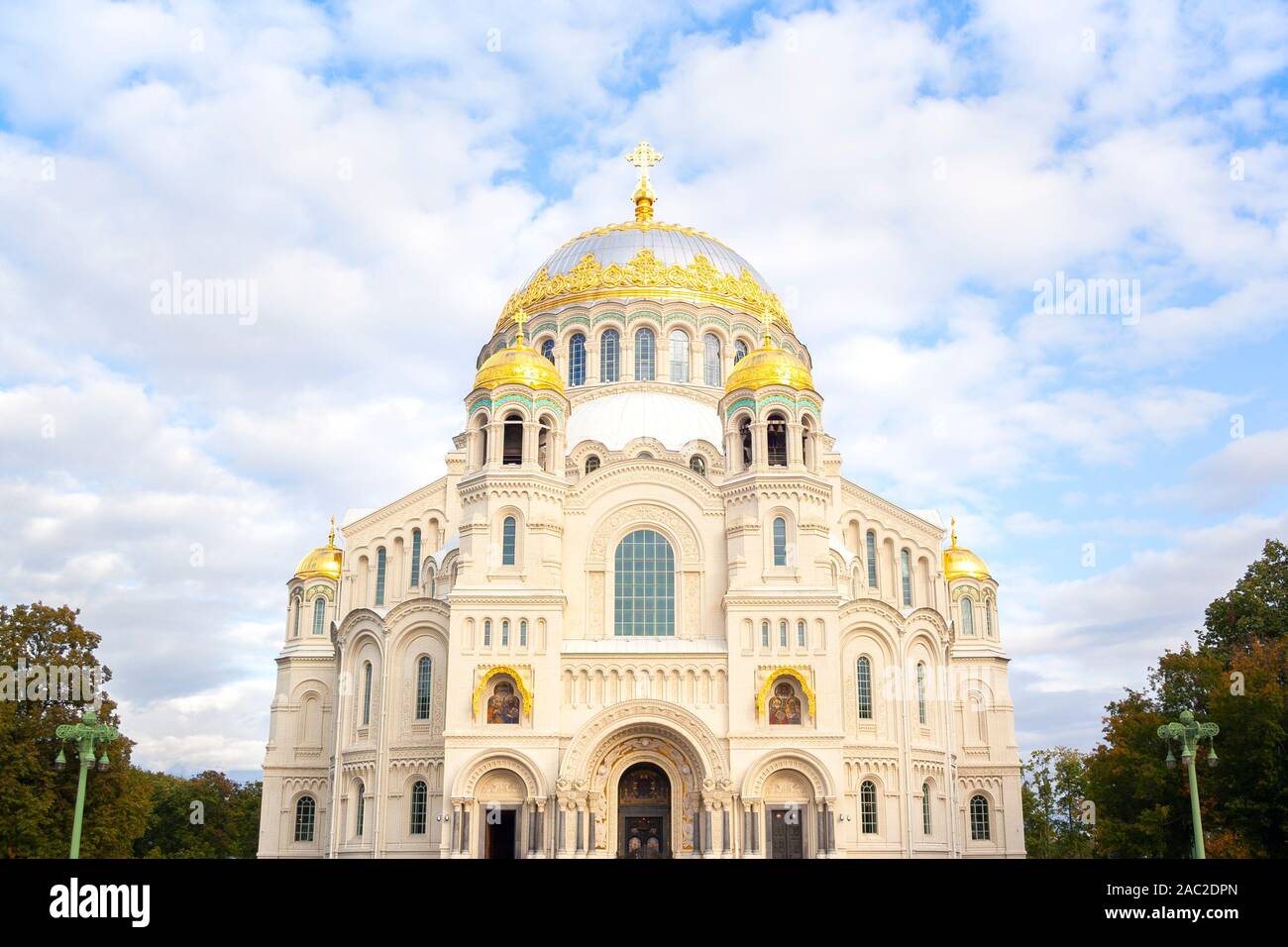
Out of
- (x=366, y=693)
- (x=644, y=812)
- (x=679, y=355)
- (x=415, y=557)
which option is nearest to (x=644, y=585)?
(x=644, y=812)

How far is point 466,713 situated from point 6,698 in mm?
11847

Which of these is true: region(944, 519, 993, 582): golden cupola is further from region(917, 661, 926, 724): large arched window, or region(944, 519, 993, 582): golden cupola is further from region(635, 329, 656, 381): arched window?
region(635, 329, 656, 381): arched window

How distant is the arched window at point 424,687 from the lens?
37250 millimetres

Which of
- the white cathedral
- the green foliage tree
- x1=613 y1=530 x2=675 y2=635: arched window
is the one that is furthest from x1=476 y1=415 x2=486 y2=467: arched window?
the green foliage tree

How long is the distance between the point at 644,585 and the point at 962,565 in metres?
15.1

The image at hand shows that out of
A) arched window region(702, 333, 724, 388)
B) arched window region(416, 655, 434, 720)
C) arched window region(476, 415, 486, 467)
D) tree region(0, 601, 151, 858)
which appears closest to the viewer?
tree region(0, 601, 151, 858)

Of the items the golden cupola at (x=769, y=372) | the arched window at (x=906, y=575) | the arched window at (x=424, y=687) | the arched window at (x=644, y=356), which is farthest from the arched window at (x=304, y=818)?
the arched window at (x=906, y=575)

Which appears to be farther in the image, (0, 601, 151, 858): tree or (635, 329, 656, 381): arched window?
(635, 329, 656, 381): arched window

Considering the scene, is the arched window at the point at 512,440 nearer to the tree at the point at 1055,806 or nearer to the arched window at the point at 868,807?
the arched window at the point at 868,807

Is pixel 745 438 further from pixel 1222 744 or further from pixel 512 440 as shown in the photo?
pixel 1222 744

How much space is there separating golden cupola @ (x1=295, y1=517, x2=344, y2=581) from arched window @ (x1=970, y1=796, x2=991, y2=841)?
24811 millimetres

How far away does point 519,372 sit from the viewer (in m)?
38.2

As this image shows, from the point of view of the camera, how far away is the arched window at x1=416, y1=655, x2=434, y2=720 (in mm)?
37250
